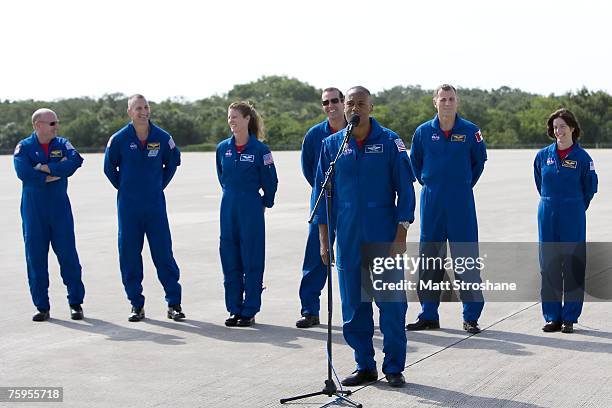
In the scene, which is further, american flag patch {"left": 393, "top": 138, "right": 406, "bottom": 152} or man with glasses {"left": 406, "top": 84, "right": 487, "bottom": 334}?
man with glasses {"left": 406, "top": 84, "right": 487, "bottom": 334}

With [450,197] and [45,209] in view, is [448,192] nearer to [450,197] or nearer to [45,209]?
[450,197]

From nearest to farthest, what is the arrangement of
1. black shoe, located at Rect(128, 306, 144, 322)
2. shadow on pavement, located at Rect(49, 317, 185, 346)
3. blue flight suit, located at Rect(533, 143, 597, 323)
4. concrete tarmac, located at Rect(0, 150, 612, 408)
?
concrete tarmac, located at Rect(0, 150, 612, 408)
shadow on pavement, located at Rect(49, 317, 185, 346)
blue flight suit, located at Rect(533, 143, 597, 323)
black shoe, located at Rect(128, 306, 144, 322)

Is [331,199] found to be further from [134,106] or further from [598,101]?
[598,101]

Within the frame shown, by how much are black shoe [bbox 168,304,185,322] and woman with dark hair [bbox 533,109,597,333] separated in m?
3.26

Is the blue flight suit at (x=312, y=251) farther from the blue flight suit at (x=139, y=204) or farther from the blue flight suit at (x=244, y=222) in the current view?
the blue flight suit at (x=139, y=204)

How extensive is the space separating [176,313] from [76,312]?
37.8 inches

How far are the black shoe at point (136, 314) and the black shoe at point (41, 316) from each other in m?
0.81

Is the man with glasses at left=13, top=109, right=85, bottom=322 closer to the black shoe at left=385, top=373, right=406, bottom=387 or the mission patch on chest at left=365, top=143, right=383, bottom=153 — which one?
the mission patch on chest at left=365, top=143, right=383, bottom=153

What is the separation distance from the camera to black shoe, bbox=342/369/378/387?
6.57 metres

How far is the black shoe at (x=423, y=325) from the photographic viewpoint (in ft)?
27.6

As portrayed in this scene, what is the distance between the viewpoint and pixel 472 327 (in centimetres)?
823

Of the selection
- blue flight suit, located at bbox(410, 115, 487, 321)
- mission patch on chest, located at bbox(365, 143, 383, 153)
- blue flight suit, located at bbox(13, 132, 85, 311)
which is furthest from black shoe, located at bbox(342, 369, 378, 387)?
blue flight suit, located at bbox(13, 132, 85, 311)

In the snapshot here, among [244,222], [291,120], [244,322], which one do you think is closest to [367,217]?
[244,222]

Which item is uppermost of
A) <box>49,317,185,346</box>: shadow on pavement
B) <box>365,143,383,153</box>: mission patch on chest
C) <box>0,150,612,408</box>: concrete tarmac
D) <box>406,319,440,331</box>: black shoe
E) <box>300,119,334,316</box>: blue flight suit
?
<box>365,143,383,153</box>: mission patch on chest
